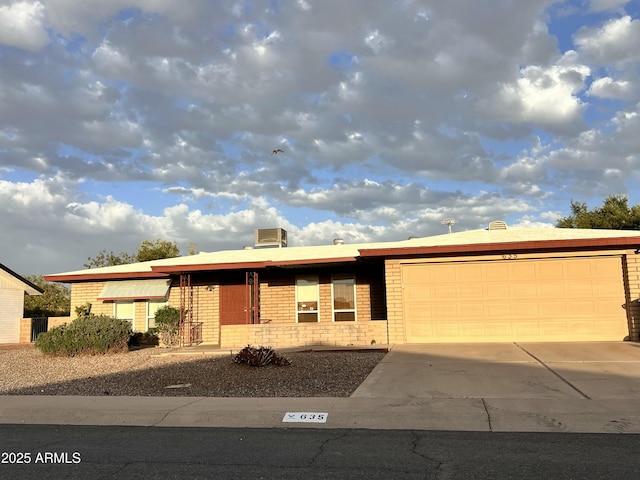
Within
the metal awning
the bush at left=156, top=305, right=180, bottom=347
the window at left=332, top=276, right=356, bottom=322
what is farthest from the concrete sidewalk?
the metal awning

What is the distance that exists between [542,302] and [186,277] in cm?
1179

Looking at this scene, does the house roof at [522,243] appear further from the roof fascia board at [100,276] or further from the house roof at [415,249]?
the roof fascia board at [100,276]

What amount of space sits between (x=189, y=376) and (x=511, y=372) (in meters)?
6.53

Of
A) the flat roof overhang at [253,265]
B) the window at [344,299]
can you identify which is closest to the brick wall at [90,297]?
the flat roof overhang at [253,265]

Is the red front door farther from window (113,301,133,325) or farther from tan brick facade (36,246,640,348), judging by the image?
window (113,301,133,325)

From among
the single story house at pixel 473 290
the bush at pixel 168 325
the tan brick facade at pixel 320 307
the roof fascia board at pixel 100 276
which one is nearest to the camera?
the single story house at pixel 473 290

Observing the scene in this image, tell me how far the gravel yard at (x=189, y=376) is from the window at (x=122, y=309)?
18.0ft

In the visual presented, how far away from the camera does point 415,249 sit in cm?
1579

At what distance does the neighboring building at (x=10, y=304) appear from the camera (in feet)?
82.4

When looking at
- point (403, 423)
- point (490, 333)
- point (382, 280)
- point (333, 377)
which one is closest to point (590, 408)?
point (403, 423)

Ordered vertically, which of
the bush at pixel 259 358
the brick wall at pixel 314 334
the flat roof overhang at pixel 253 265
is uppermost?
the flat roof overhang at pixel 253 265

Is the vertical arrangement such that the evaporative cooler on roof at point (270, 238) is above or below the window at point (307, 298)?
above

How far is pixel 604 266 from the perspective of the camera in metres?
15.2

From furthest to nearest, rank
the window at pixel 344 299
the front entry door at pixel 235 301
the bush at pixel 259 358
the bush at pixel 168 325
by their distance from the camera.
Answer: the front entry door at pixel 235 301
the window at pixel 344 299
the bush at pixel 168 325
the bush at pixel 259 358
